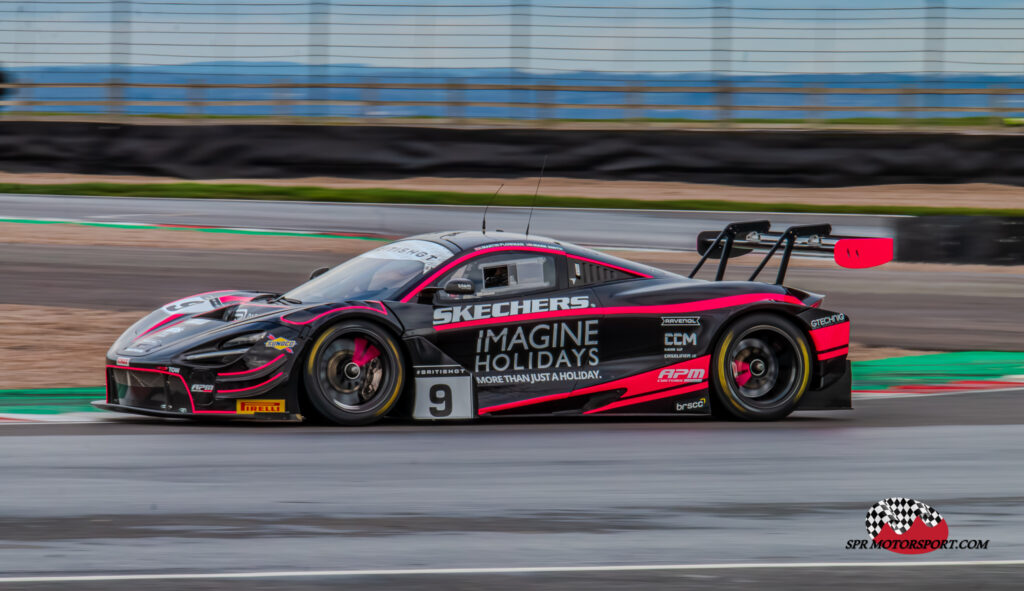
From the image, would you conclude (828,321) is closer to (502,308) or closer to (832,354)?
(832,354)

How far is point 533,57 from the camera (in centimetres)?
2634

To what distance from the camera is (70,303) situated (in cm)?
1310

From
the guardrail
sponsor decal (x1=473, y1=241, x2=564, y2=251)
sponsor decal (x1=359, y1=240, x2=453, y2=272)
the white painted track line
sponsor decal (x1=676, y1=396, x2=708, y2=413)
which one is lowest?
the white painted track line

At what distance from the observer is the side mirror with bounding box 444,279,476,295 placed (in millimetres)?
8125

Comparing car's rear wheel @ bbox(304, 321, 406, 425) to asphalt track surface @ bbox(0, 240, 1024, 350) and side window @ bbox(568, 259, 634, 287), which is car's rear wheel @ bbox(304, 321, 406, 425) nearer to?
side window @ bbox(568, 259, 634, 287)

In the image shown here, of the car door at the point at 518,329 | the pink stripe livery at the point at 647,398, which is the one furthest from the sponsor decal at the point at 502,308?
the pink stripe livery at the point at 647,398

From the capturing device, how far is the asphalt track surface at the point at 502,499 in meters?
5.22

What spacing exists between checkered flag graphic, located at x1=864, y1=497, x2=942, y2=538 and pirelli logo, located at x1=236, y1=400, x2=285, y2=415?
3411 millimetres

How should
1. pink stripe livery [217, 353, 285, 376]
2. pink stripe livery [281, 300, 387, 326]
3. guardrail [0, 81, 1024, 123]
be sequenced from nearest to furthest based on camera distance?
1. pink stripe livery [217, 353, 285, 376]
2. pink stripe livery [281, 300, 387, 326]
3. guardrail [0, 81, 1024, 123]

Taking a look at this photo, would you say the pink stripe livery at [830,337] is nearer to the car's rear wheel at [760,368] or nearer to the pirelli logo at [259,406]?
the car's rear wheel at [760,368]

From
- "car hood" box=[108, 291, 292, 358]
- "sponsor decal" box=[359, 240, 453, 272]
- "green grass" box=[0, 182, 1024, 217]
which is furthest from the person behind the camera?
"green grass" box=[0, 182, 1024, 217]

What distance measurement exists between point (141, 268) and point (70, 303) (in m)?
2.39

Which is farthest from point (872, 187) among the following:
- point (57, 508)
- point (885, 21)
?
point (57, 508)

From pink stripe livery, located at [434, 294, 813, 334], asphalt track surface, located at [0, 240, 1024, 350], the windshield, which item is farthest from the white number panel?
asphalt track surface, located at [0, 240, 1024, 350]
